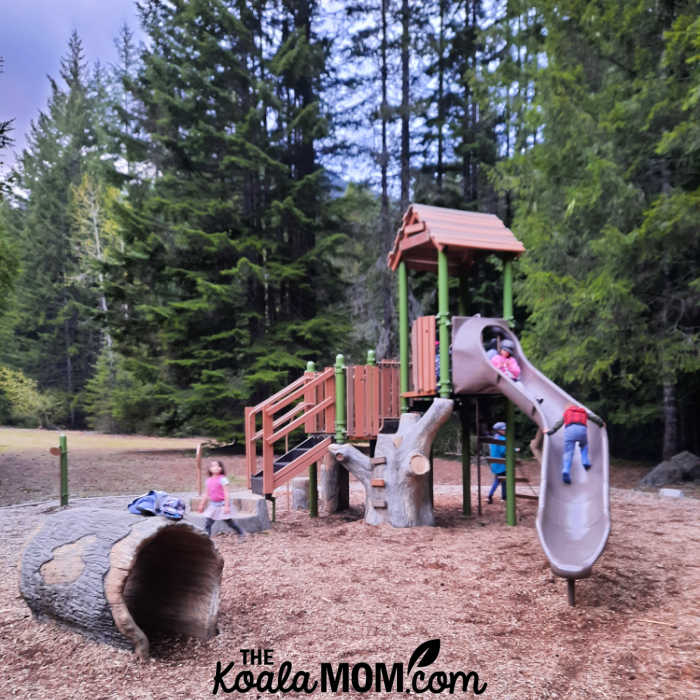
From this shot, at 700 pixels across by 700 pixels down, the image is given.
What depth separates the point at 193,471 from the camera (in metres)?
14.2

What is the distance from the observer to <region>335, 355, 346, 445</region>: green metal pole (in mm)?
8070

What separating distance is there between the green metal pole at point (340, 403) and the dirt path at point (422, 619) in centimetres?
136

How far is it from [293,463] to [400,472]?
138 centimetres

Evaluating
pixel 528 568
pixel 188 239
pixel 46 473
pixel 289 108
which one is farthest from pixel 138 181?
pixel 528 568

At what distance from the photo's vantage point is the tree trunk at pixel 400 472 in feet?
23.5

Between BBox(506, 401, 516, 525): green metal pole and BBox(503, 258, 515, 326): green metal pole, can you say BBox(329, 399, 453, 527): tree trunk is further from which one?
BBox(503, 258, 515, 326): green metal pole

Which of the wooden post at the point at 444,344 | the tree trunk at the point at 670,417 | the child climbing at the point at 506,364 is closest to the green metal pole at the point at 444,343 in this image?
the wooden post at the point at 444,344

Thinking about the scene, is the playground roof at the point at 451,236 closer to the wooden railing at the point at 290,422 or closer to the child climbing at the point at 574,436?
the wooden railing at the point at 290,422

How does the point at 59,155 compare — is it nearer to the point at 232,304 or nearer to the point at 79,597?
the point at 232,304

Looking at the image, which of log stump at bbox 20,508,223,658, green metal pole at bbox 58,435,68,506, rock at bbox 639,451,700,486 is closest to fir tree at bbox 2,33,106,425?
green metal pole at bbox 58,435,68,506

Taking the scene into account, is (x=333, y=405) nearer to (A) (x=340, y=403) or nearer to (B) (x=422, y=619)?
(A) (x=340, y=403)

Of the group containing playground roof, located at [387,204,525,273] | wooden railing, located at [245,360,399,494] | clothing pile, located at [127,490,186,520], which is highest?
playground roof, located at [387,204,525,273]

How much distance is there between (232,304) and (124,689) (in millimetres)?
15344

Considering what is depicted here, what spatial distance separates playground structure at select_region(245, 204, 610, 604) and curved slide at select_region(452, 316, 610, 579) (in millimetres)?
13
